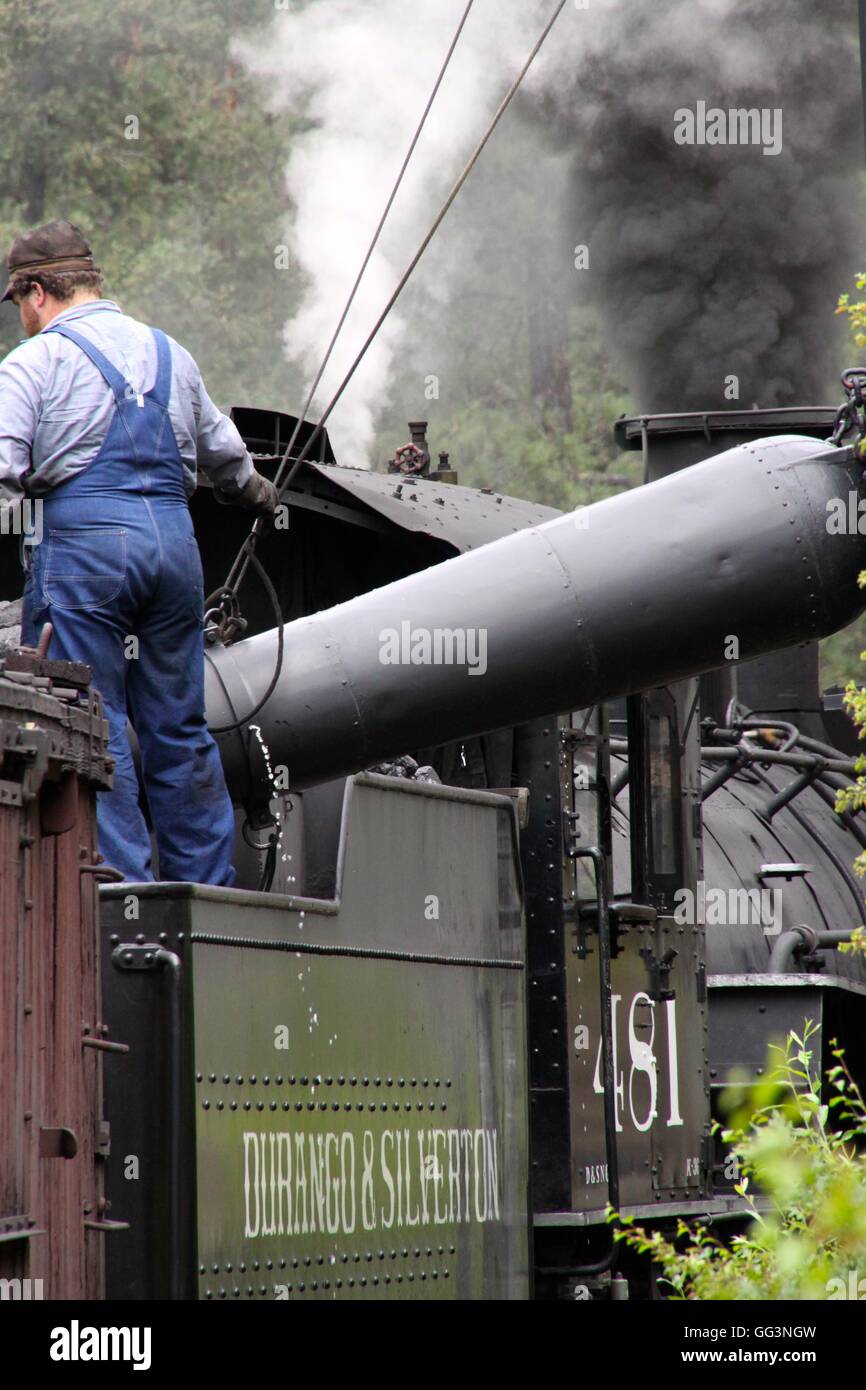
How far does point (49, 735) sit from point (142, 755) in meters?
1.09

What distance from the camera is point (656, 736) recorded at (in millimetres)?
6871

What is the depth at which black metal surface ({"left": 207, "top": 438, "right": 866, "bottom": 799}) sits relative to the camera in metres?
4.66

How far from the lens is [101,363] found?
4207mm

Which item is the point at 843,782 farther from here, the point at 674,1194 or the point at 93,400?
the point at 93,400

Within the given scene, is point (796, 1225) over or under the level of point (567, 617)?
under

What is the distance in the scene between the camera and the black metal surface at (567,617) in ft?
15.3
